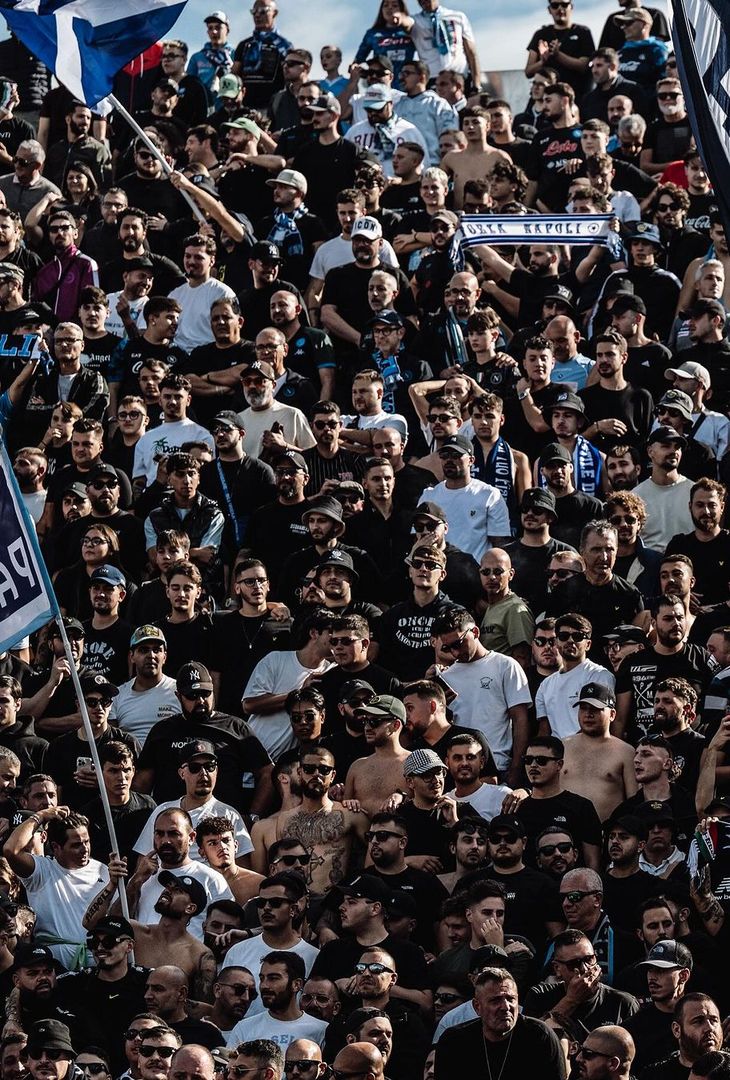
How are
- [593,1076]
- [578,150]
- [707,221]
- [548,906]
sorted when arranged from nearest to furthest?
[593,1076], [548,906], [707,221], [578,150]

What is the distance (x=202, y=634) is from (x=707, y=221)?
6.41 m

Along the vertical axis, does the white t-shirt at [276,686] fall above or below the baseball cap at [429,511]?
below

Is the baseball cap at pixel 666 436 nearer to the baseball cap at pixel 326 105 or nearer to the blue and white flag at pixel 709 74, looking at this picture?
the baseball cap at pixel 326 105

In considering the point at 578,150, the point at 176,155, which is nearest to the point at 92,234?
the point at 176,155

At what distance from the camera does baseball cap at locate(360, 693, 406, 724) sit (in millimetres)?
12648

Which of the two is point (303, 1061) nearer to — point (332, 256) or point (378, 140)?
point (332, 256)

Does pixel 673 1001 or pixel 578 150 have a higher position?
pixel 578 150

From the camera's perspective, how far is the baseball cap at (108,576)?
14.7 metres

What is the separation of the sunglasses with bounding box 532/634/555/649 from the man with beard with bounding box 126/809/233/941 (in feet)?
7.65

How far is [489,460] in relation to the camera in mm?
15344

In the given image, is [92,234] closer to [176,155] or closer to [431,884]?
[176,155]

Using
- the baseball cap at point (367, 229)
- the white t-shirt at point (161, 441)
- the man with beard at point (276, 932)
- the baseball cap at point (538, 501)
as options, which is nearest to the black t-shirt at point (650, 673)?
the baseball cap at point (538, 501)

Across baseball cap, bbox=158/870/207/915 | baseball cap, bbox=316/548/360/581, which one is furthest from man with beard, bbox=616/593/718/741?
baseball cap, bbox=158/870/207/915

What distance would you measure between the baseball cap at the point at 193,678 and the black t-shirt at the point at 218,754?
6.9 inches
